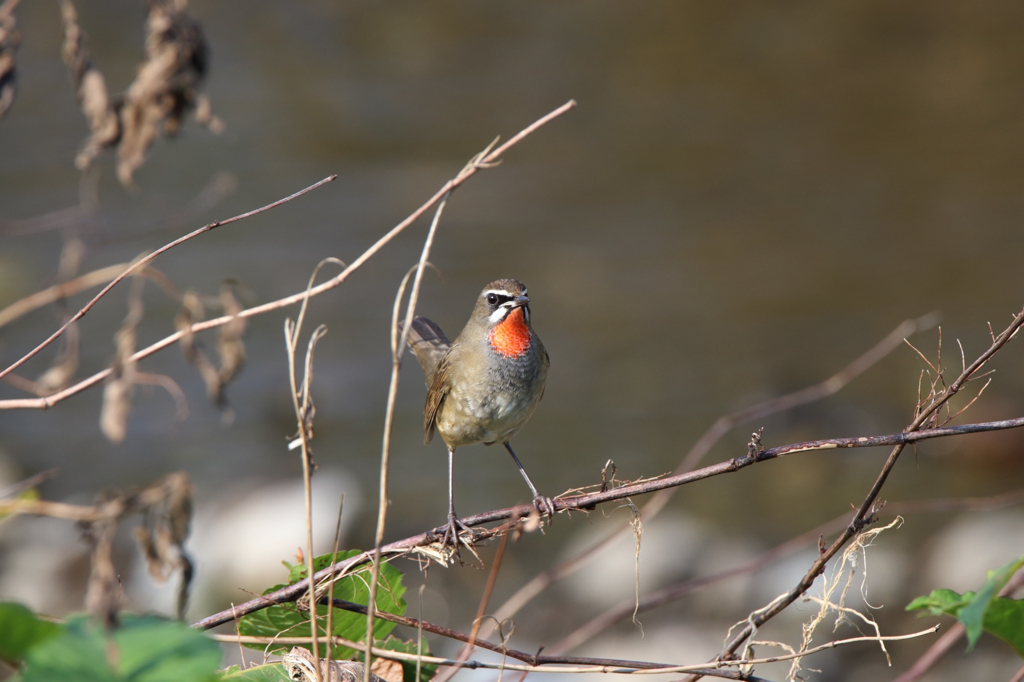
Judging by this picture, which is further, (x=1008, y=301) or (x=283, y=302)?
(x=1008, y=301)

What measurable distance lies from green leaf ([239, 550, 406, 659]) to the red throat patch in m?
1.70

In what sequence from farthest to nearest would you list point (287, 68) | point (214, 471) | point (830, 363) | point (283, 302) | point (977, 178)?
1. point (287, 68)
2. point (977, 178)
3. point (830, 363)
4. point (214, 471)
5. point (283, 302)

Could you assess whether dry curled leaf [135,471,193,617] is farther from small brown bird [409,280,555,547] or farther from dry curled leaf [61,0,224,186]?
small brown bird [409,280,555,547]

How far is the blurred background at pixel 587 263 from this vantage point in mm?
8789

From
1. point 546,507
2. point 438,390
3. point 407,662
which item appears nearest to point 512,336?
point 438,390

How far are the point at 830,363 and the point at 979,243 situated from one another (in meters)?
4.16

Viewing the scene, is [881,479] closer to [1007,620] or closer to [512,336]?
[1007,620]

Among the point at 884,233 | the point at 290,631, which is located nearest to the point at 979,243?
the point at 884,233

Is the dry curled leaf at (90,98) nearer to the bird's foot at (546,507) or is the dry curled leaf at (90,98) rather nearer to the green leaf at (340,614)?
the green leaf at (340,614)

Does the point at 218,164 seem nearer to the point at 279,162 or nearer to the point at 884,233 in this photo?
the point at 279,162

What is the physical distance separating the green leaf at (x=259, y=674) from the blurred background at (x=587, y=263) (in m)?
1.72

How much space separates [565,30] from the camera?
67.2ft

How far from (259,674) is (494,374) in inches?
82.0

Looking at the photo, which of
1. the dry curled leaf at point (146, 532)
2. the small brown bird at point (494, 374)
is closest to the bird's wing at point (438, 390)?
the small brown bird at point (494, 374)
